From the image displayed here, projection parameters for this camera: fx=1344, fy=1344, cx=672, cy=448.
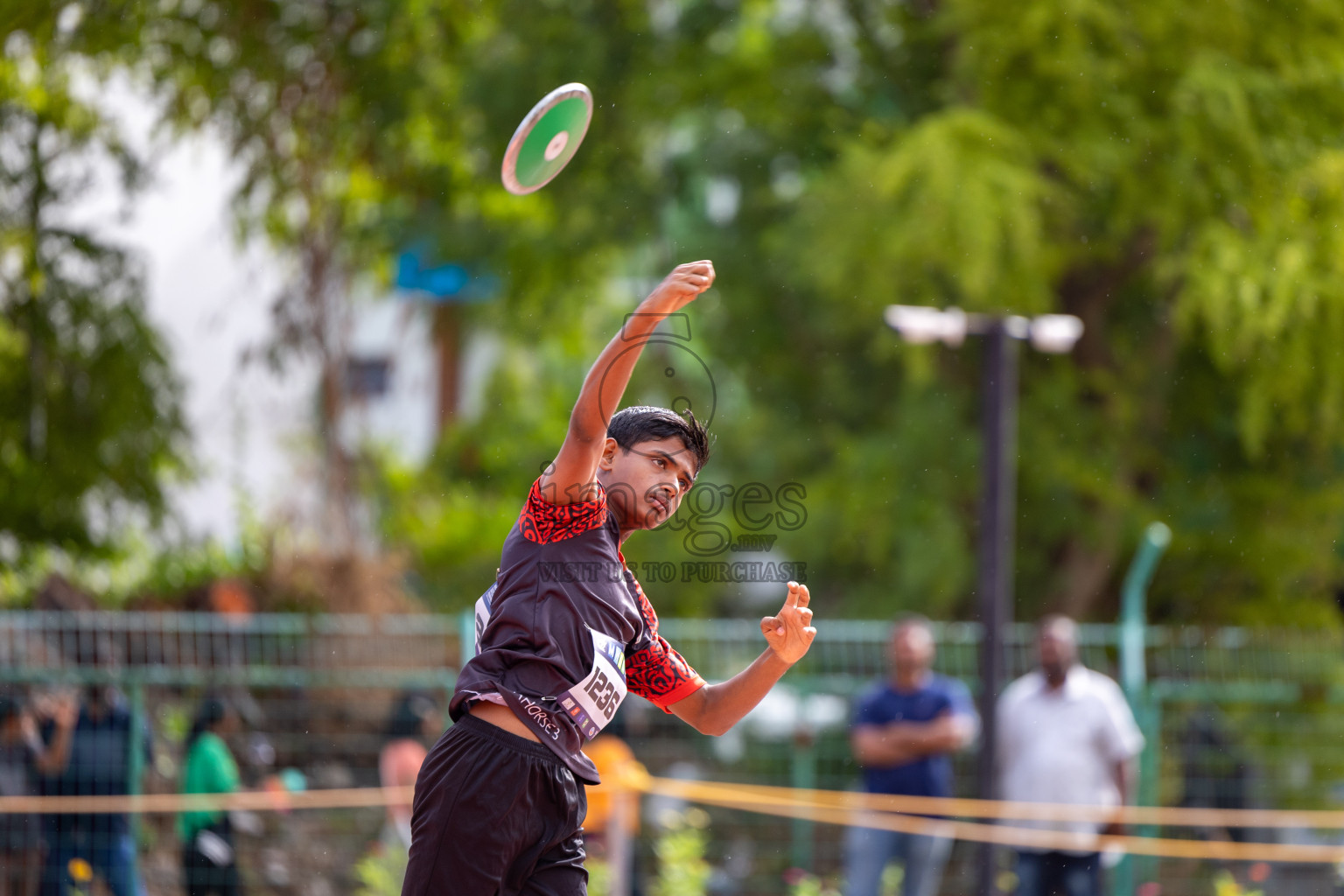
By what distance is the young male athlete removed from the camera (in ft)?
8.82

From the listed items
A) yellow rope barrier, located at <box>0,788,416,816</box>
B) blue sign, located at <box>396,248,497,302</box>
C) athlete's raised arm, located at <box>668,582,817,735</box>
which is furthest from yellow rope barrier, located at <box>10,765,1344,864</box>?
blue sign, located at <box>396,248,497,302</box>

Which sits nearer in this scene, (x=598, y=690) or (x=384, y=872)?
(x=598, y=690)

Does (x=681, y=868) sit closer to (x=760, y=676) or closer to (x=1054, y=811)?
(x=1054, y=811)

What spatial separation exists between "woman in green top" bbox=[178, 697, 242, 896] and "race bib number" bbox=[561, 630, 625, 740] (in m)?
4.92

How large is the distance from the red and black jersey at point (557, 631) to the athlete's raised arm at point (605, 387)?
0.28 ft

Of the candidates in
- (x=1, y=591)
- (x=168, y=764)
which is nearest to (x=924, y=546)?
(x=168, y=764)

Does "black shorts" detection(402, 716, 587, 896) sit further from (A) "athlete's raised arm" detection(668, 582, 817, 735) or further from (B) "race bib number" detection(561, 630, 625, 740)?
(A) "athlete's raised arm" detection(668, 582, 817, 735)

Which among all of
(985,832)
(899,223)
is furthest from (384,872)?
(899,223)

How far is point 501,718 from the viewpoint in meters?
2.75

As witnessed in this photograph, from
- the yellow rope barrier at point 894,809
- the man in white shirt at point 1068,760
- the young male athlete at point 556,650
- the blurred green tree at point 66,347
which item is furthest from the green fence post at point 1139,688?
the blurred green tree at point 66,347

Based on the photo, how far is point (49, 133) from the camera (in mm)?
10812

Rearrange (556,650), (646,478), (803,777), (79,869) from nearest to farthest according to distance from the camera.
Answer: (556,650)
(646,478)
(79,869)
(803,777)

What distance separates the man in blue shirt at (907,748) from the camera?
708 cm

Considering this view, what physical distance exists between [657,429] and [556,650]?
51 cm
